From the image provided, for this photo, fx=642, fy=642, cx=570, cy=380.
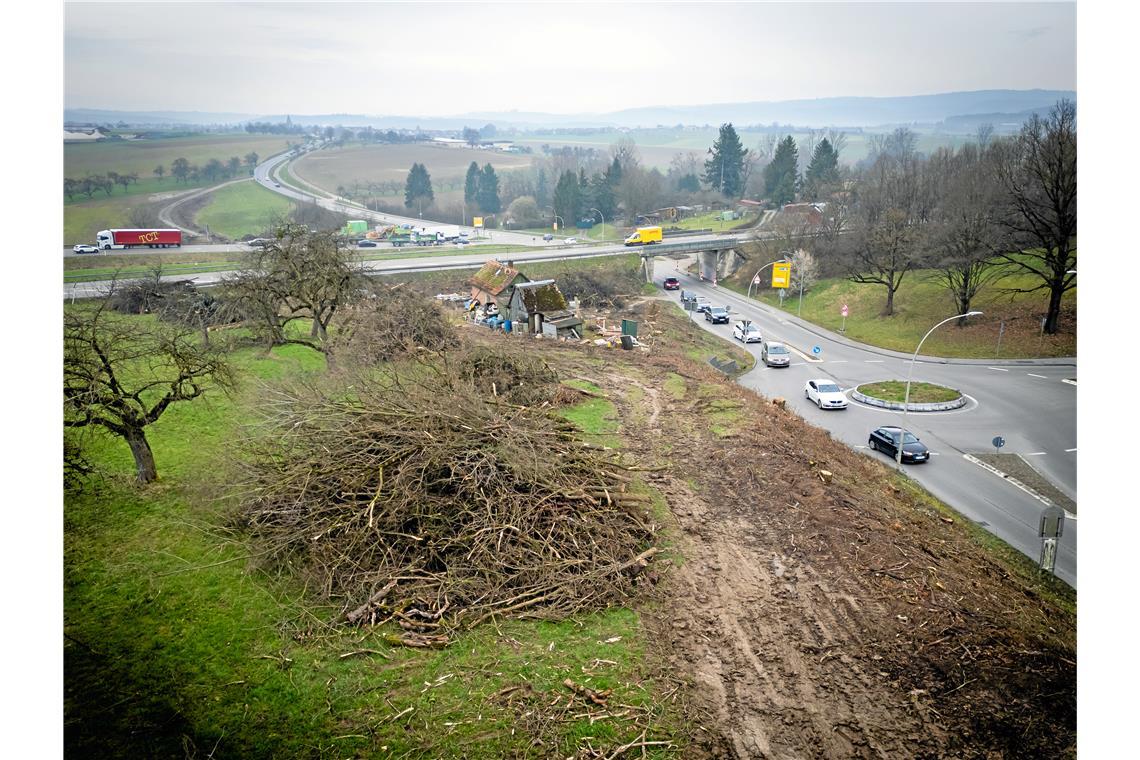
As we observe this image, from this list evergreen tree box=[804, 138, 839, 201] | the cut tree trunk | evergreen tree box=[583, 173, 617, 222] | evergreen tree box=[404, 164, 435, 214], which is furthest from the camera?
evergreen tree box=[404, 164, 435, 214]

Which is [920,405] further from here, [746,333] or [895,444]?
[746,333]

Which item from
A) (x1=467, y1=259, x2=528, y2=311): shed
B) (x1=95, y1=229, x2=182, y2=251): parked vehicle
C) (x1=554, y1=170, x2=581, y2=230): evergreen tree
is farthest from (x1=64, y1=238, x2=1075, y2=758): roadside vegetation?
(x1=554, y1=170, x2=581, y2=230): evergreen tree

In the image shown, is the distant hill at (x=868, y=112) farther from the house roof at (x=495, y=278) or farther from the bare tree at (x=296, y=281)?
the house roof at (x=495, y=278)

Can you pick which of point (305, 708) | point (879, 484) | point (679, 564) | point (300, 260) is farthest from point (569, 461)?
point (300, 260)

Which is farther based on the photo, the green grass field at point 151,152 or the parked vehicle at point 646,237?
the parked vehicle at point 646,237

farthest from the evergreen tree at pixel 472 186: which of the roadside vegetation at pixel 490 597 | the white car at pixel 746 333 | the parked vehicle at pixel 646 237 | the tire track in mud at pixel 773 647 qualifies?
the tire track in mud at pixel 773 647

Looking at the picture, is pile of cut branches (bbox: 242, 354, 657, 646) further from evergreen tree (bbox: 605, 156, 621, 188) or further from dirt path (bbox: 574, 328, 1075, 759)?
evergreen tree (bbox: 605, 156, 621, 188)
